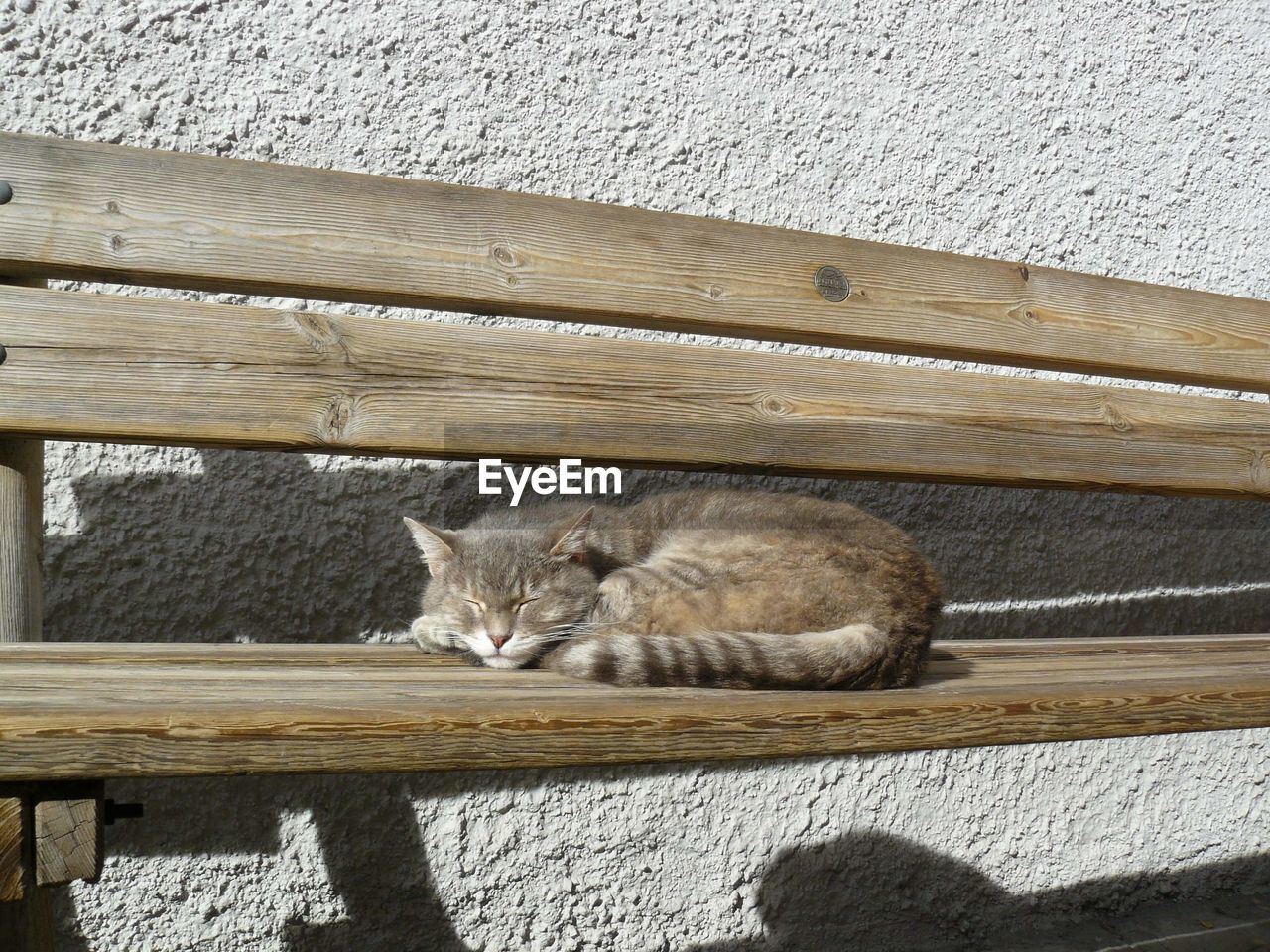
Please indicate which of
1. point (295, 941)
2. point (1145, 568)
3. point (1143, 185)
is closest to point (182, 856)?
point (295, 941)

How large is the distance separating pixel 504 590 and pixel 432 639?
0.15 meters

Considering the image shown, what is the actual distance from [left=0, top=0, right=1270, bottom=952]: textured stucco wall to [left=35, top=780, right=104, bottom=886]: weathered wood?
0.79 meters

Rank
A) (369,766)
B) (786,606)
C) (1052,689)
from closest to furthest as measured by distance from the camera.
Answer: (369,766), (1052,689), (786,606)

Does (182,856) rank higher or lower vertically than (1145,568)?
lower

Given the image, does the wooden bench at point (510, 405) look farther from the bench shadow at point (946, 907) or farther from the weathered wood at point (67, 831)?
the bench shadow at point (946, 907)

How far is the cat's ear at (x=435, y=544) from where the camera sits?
64.6 inches

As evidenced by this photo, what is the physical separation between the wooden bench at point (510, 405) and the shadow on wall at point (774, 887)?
486 millimetres

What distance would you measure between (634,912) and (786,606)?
91 centimetres

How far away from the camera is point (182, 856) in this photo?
172cm

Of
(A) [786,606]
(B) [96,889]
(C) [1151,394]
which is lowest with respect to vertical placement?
(B) [96,889]

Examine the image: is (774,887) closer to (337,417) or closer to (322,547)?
(322,547)

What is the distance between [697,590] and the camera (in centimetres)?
161

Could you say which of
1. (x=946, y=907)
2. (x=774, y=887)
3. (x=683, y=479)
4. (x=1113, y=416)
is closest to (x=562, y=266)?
(x=683, y=479)

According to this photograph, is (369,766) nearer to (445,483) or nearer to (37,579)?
(37,579)
